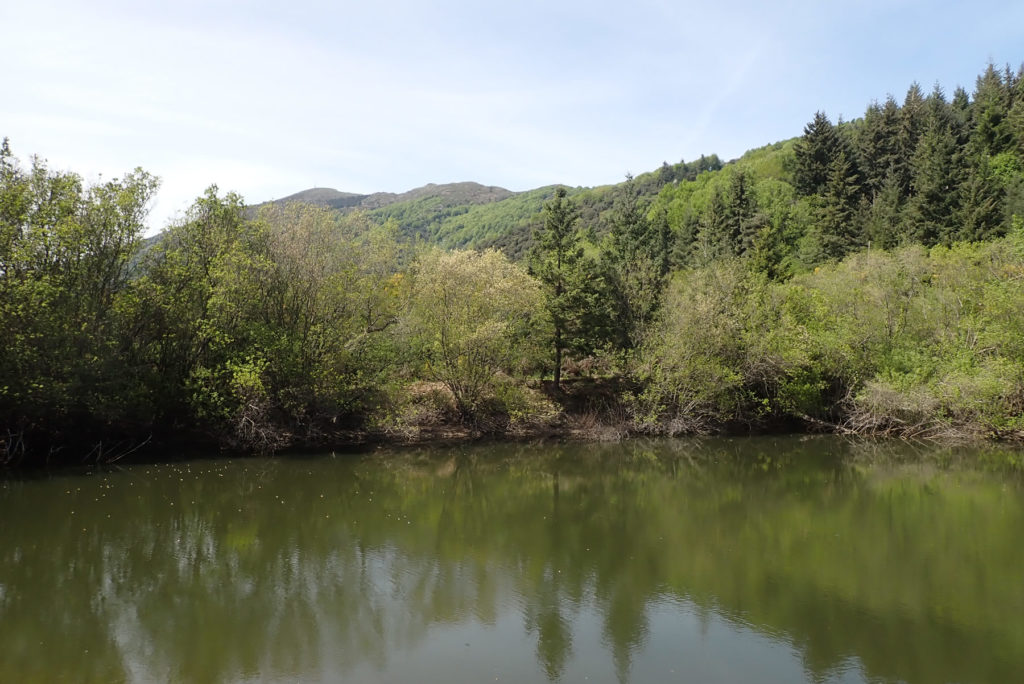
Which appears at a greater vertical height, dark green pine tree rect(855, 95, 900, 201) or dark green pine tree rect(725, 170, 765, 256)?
dark green pine tree rect(855, 95, 900, 201)

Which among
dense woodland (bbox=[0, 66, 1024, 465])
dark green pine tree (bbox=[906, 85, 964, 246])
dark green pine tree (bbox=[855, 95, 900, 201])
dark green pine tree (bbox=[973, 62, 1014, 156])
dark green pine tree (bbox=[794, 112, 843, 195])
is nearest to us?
dense woodland (bbox=[0, 66, 1024, 465])

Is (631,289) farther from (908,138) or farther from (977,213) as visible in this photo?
(908,138)

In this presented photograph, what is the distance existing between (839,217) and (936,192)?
8169 mm

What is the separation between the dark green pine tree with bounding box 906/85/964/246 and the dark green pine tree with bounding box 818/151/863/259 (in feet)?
16.5

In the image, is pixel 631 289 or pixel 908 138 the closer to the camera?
pixel 631 289

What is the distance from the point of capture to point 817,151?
71.9 m

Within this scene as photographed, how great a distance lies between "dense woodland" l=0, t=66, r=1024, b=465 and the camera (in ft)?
72.0

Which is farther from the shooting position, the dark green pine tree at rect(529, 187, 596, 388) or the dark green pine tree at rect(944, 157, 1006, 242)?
the dark green pine tree at rect(944, 157, 1006, 242)

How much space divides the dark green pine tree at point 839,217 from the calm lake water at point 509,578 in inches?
1523

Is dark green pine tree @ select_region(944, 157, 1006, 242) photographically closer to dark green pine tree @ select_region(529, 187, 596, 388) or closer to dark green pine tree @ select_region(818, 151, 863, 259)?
dark green pine tree @ select_region(818, 151, 863, 259)

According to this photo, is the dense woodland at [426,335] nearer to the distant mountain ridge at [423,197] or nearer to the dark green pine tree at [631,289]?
the dark green pine tree at [631,289]

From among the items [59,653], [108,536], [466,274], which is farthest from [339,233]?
[59,653]

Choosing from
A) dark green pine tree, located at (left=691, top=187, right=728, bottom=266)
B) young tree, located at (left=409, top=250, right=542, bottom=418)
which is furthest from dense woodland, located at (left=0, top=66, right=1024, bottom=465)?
dark green pine tree, located at (left=691, top=187, right=728, bottom=266)

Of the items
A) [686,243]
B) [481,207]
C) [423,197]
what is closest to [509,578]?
[686,243]
